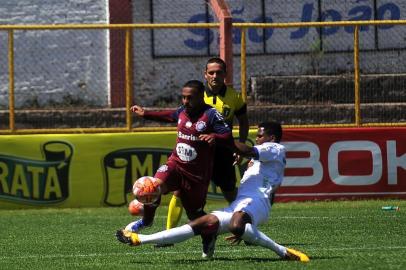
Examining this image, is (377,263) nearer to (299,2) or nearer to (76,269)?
(76,269)

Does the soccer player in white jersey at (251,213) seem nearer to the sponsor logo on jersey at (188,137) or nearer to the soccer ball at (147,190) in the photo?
the soccer ball at (147,190)

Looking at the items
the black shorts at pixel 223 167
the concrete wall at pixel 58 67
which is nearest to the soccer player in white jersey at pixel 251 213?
the black shorts at pixel 223 167

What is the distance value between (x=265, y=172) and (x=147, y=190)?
1.07 m

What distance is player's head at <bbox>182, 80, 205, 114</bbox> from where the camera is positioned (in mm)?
10451

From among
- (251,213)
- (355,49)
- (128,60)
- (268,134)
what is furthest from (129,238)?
(355,49)

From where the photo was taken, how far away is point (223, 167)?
Result: 12086mm

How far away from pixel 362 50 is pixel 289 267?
13.9 m

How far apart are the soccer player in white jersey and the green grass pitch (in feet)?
0.68

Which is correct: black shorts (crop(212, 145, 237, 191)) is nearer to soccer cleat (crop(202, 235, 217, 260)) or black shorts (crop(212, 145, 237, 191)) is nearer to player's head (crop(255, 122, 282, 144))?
player's head (crop(255, 122, 282, 144))

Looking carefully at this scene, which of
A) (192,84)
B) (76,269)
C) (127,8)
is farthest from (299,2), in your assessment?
(76,269)

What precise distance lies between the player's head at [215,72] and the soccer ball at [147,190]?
80.3 inches

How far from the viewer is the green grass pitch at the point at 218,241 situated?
9.80 meters

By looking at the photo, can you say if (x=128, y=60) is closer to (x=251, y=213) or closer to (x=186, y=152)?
(x=186, y=152)

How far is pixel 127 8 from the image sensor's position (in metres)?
23.5
